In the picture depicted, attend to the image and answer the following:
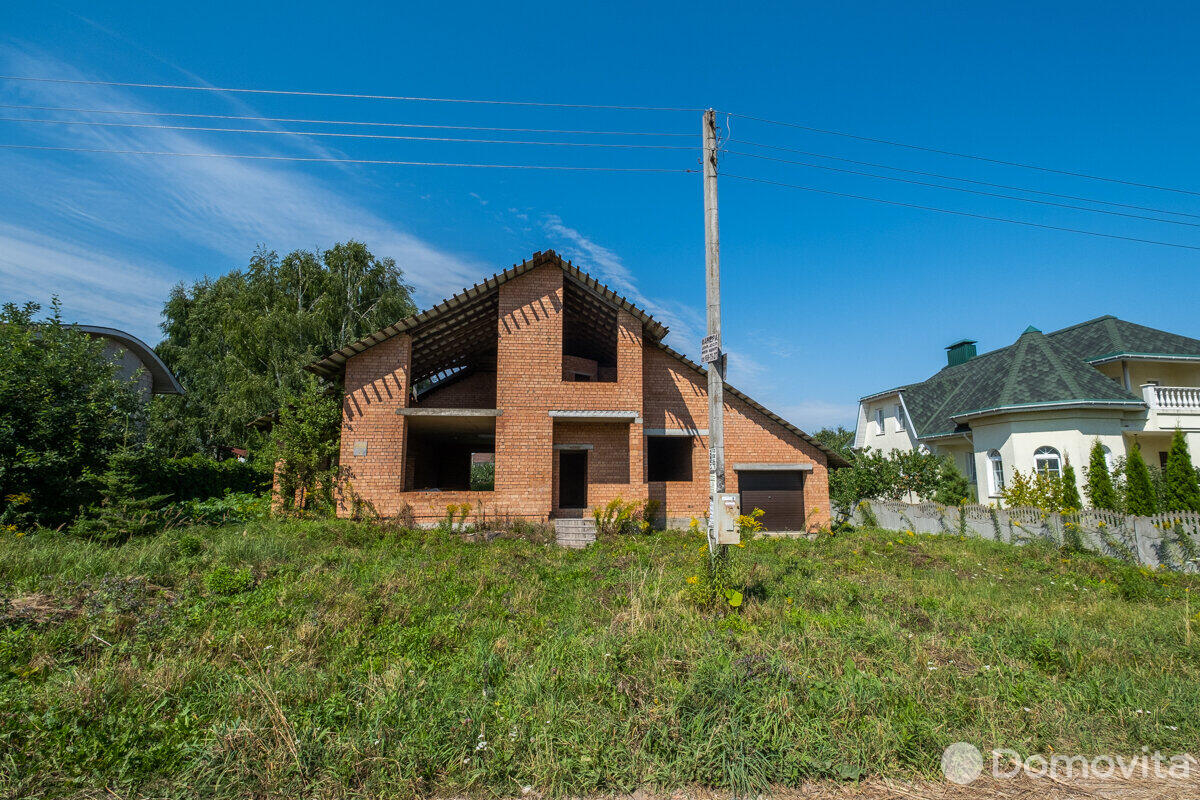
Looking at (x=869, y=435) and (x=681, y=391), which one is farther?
(x=869, y=435)

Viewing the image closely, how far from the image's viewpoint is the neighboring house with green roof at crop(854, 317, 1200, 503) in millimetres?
17141

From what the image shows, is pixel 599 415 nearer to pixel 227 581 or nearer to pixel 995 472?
pixel 227 581

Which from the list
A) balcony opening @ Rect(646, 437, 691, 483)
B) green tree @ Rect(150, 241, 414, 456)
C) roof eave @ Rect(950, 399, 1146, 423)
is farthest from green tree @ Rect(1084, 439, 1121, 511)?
green tree @ Rect(150, 241, 414, 456)

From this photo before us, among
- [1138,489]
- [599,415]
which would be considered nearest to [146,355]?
[599,415]

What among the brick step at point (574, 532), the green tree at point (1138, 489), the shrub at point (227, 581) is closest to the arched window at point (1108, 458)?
the green tree at point (1138, 489)

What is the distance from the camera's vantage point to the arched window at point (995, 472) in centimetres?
1856

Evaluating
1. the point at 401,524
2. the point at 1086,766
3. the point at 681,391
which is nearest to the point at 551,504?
the point at 401,524

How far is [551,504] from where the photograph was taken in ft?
47.4

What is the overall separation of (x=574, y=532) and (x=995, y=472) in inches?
614

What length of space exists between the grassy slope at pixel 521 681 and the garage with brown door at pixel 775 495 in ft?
26.8

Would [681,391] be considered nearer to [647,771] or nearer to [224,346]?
[647,771]

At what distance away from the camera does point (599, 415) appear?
14703mm

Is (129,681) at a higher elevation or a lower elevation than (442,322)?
lower

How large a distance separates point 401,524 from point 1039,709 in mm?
12631
